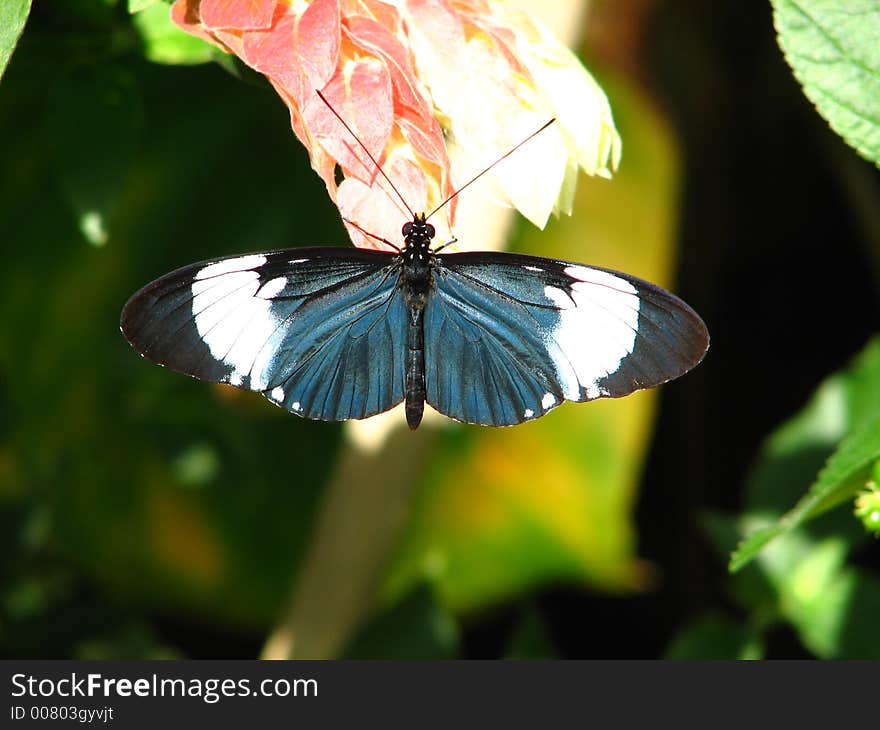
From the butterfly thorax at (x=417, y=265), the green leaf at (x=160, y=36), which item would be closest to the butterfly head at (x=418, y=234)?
the butterfly thorax at (x=417, y=265)

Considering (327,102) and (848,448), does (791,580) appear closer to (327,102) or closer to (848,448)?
(848,448)

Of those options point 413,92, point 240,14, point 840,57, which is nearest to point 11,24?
point 240,14

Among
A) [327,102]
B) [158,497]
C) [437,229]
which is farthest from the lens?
[158,497]

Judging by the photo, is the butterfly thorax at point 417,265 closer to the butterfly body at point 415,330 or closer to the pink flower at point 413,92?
the butterfly body at point 415,330

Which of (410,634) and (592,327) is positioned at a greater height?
(592,327)

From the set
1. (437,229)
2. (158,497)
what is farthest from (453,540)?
(437,229)

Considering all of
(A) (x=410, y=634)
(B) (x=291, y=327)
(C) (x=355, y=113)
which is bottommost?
(A) (x=410, y=634)

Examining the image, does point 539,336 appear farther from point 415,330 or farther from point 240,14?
point 240,14
